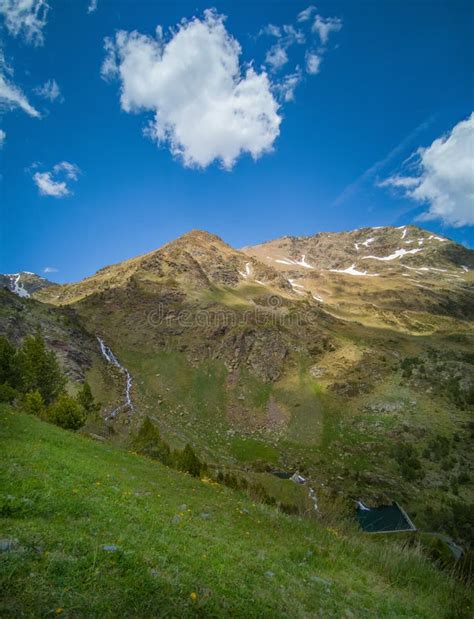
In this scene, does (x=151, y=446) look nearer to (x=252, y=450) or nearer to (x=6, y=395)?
(x=6, y=395)

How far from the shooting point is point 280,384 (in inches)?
3762

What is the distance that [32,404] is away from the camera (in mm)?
35594

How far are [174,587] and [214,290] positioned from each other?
14553 cm

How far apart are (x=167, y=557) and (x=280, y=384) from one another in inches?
3490

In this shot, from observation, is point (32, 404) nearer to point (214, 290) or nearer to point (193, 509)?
point (193, 509)

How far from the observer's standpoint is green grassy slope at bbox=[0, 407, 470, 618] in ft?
23.0

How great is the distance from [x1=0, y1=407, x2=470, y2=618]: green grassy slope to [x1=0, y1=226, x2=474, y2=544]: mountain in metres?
38.3

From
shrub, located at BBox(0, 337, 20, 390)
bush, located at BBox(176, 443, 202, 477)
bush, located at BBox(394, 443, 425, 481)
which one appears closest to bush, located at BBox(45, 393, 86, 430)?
bush, located at BBox(176, 443, 202, 477)

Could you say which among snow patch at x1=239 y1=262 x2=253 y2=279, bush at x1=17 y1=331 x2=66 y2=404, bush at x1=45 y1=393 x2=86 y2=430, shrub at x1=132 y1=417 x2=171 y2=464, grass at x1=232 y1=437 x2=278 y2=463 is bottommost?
grass at x1=232 y1=437 x2=278 y2=463

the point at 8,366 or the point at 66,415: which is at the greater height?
the point at 8,366

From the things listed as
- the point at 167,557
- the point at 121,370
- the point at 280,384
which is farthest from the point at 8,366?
the point at 280,384

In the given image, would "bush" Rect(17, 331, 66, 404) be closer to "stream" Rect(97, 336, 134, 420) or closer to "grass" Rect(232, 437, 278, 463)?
"stream" Rect(97, 336, 134, 420)

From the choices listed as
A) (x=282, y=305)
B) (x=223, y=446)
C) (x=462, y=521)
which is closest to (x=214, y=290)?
(x=282, y=305)

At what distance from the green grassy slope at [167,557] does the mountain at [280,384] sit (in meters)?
38.3
